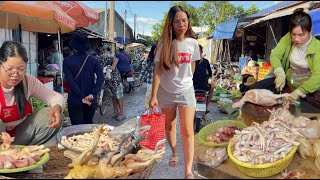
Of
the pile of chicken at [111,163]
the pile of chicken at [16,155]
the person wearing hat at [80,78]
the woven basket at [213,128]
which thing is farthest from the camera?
the person wearing hat at [80,78]

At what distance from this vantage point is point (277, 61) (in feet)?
12.1

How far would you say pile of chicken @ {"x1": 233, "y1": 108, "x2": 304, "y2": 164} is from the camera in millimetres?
2941

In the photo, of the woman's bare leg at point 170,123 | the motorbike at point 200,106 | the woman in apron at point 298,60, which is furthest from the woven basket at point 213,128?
the motorbike at point 200,106

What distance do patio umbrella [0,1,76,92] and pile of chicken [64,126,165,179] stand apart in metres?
1.31

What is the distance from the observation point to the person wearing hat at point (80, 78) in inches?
197

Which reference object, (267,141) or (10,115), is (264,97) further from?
(10,115)

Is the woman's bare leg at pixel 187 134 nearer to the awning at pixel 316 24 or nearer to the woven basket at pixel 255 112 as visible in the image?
the woven basket at pixel 255 112

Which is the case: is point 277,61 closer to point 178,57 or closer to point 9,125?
point 178,57

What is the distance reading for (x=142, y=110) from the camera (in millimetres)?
9164

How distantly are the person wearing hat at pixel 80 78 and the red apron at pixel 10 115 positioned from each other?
187 centimetres

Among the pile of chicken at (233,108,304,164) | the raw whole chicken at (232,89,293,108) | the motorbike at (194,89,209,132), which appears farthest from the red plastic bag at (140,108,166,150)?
the motorbike at (194,89,209,132)

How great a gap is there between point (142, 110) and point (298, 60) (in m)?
5.98

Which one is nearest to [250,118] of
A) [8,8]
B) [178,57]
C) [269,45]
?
[178,57]

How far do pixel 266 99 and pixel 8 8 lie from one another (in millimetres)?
2704
